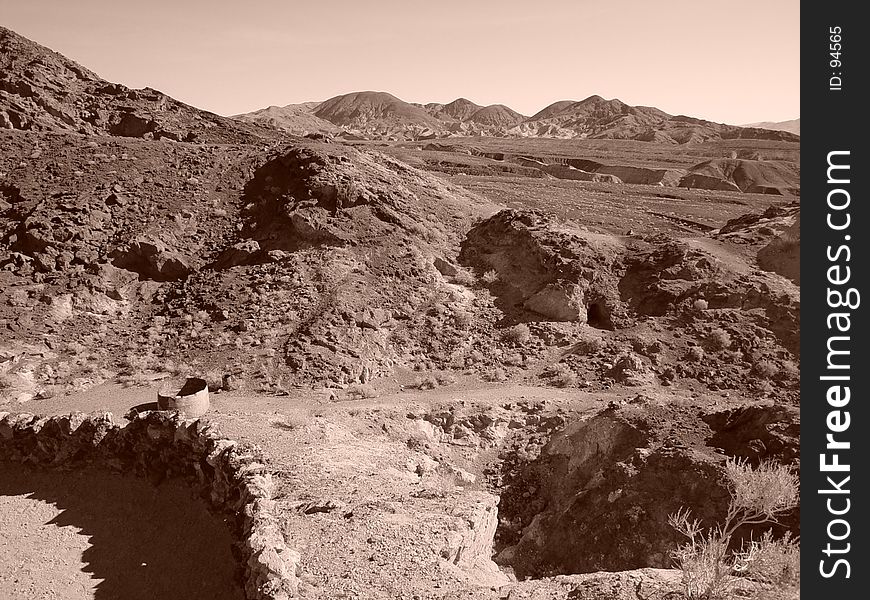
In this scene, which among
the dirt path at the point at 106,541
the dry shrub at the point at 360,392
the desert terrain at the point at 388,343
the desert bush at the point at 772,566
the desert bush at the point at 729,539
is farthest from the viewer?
the dry shrub at the point at 360,392

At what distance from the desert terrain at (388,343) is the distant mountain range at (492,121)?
2463 inches

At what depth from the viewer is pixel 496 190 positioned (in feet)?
112

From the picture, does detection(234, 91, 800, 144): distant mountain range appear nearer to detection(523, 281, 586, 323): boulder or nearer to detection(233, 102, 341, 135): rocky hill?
detection(233, 102, 341, 135): rocky hill

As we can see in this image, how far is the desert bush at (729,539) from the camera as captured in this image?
891 cm

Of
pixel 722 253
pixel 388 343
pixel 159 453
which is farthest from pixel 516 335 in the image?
pixel 159 453

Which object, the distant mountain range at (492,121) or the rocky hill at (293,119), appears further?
the rocky hill at (293,119)

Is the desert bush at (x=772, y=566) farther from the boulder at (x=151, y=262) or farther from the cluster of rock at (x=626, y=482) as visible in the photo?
the boulder at (x=151, y=262)

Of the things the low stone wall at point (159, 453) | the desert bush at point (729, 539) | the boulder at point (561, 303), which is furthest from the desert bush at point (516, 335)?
the low stone wall at point (159, 453)

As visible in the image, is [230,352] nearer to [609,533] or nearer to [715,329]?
[609,533]

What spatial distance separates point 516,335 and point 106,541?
1206 centimetres

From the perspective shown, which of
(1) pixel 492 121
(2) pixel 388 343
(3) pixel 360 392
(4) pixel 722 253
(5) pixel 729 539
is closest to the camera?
(5) pixel 729 539

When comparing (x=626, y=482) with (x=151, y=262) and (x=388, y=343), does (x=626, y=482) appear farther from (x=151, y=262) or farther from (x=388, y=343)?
(x=151, y=262)

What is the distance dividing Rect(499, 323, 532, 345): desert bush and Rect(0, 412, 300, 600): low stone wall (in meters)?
9.28

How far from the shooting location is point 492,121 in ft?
441
